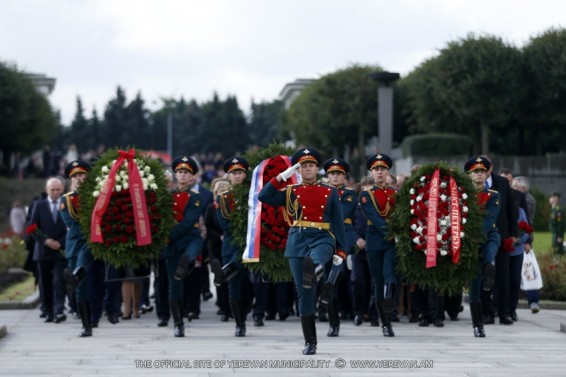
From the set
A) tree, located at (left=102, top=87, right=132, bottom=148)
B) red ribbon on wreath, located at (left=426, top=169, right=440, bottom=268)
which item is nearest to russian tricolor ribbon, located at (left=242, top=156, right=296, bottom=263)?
red ribbon on wreath, located at (left=426, top=169, right=440, bottom=268)

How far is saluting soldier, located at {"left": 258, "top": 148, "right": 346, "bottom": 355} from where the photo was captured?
13.1 metres

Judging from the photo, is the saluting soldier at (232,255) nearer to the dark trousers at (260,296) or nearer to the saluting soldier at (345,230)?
the dark trousers at (260,296)

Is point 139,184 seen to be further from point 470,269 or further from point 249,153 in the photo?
point 470,269

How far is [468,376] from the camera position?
36.4 feet

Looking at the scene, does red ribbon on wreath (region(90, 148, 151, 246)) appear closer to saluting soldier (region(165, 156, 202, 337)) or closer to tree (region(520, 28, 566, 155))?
saluting soldier (region(165, 156, 202, 337))

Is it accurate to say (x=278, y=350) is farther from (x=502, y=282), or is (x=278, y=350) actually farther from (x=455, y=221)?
(x=502, y=282)

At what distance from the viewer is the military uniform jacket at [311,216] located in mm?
13219

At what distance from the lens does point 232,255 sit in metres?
16.3

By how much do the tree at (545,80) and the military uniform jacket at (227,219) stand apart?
34981 millimetres

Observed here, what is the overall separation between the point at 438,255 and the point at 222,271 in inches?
101

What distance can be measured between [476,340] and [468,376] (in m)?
3.56

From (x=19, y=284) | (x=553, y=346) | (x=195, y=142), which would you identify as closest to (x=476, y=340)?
(x=553, y=346)

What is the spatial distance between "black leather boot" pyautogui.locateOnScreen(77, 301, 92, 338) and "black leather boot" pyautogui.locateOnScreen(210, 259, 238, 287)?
1.62 metres

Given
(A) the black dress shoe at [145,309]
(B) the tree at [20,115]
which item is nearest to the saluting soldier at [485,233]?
(A) the black dress shoe at [145,309]
